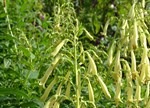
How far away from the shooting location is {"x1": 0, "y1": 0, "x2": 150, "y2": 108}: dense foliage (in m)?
2.64

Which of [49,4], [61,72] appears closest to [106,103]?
[61,72]

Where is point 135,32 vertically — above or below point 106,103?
above

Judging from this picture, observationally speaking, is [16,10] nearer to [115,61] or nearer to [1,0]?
[1,0]

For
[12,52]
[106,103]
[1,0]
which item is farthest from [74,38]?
[1,0]

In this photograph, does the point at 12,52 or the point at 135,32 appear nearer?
the point at 135,32

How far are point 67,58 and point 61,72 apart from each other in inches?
42.9

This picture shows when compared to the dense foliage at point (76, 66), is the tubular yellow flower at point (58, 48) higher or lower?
higher

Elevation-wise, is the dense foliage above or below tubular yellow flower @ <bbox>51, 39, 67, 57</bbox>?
below

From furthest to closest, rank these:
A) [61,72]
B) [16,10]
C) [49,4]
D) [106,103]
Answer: [49,4], [16,10], [61,72], [106,103]

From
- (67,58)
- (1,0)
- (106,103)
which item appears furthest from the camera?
(1,0)

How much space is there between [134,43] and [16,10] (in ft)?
10.5

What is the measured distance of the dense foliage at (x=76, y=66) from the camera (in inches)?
→ 104

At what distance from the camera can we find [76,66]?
259 centimetres

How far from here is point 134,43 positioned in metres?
2.71
